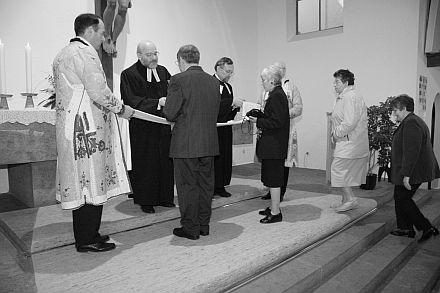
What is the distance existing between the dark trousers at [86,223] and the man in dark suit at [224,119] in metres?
1.72

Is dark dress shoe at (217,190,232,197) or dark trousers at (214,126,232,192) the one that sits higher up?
dark trousers at (214,126,232,192)

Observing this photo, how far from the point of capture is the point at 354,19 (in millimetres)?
6547

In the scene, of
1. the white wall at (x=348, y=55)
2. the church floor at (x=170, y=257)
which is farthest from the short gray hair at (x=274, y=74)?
the white wall at (x=348, y=55)

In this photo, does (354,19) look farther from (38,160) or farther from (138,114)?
(38,160)

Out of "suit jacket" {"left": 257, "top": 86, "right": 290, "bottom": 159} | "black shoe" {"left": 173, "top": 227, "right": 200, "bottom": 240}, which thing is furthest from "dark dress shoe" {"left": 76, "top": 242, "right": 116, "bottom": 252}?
"suit jacket" {"left": 257, "top": 86, "right": 290, "bottom": 159}

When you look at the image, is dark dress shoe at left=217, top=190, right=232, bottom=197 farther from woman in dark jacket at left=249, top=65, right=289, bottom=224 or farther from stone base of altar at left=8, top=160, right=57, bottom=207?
stone base of altar at left=8, top=160, right=57, bottom=207

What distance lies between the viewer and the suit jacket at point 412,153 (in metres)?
3.38

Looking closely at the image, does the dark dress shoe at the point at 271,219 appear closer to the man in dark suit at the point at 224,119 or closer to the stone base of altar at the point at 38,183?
the man in dark suit at the point at 224,119

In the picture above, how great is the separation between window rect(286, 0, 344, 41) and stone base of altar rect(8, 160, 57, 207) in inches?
211

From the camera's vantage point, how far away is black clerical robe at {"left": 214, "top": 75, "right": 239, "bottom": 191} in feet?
13.7

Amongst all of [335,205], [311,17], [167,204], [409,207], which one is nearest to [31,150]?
[167,204]

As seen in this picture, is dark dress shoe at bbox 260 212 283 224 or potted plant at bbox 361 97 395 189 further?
potted plant at bbox 361 97 395 189

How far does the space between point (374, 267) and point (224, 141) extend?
202cm

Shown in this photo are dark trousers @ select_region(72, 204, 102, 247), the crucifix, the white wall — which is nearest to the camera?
dark trousers @ select_region(72, 204, 102, 247)
